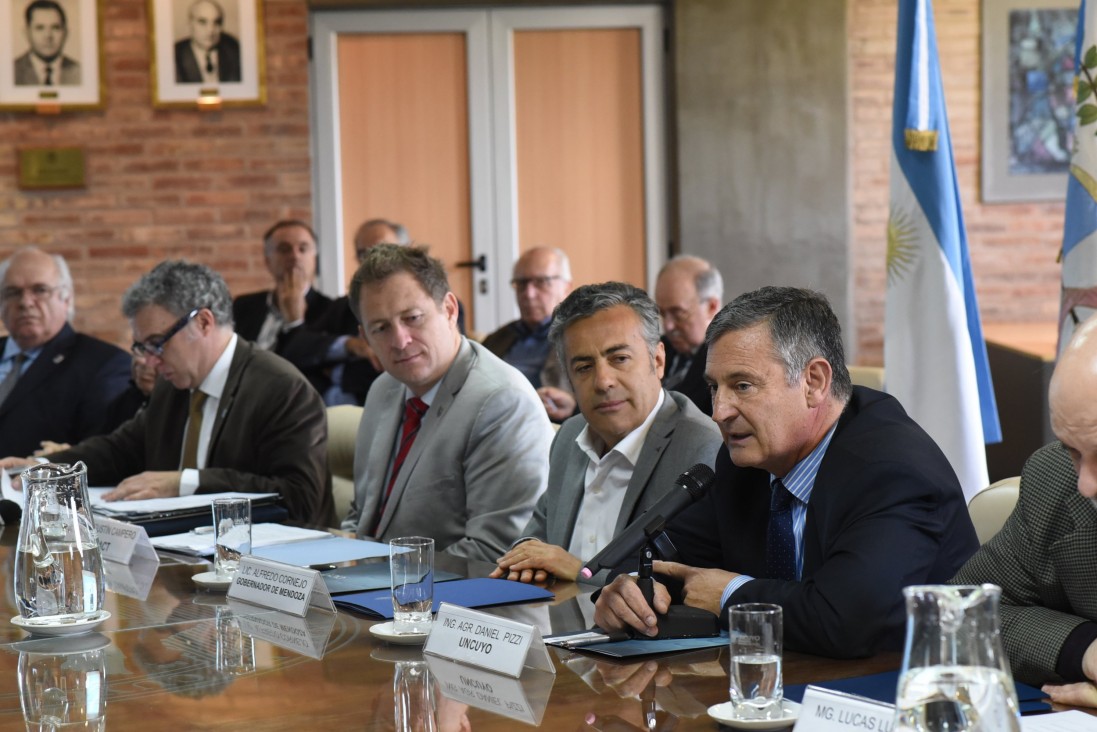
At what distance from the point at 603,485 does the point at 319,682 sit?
116 centimetres

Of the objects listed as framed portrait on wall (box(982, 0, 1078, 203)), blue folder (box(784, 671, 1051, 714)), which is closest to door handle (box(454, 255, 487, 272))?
framed portrait on wall (box(982, 0, 1078, 203))

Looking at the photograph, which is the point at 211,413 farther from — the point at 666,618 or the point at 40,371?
the point at 666,618

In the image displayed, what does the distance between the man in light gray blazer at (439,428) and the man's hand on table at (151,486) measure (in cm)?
49

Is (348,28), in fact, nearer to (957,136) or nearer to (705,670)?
(957,136)

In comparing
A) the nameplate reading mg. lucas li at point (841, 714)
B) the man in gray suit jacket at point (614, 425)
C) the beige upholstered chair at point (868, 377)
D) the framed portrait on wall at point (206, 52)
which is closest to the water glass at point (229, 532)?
the man in gray suit jacket at point (614, 425)

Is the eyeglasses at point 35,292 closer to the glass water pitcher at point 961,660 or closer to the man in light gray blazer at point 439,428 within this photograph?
the man in light gray blazer at point 439,428

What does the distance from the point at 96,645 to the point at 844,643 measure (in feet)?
3.51

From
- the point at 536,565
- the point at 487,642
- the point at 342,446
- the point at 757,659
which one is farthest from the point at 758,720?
the point at 342,446

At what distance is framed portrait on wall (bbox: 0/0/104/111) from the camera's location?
716cm

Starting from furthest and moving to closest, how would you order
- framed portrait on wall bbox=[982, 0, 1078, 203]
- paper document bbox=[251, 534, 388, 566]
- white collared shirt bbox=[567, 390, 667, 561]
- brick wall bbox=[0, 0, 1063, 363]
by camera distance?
framed portrait on wall bbox=[982, 0, 1078, 203] → brick wall bbox=[0, 0, 1063, 363] → white collared shirt bbox=[567, 390, 667, 561] → paper document bbox=[251, 534, 388, 566]

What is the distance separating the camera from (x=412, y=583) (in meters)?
1.96

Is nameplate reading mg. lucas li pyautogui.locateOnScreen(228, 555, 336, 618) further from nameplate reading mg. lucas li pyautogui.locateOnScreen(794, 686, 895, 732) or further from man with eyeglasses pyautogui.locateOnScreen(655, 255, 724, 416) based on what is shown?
man with eyeglasses pyautogui.locateOnScreen(655, 255, 724, 416)

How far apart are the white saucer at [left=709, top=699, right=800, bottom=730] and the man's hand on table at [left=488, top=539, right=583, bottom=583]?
905mm

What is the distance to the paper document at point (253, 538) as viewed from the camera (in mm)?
2791
